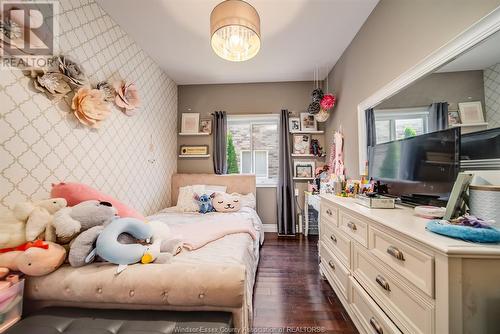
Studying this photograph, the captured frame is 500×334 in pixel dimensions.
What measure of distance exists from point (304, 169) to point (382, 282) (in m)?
2.55

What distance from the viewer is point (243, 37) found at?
5.28 ft

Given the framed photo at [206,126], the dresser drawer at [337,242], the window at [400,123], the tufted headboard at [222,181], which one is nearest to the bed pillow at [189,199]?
the tufted headboard at [222,181]

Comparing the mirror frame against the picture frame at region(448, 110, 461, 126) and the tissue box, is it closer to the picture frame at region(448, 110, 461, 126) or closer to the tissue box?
the picture frame at region(448, 110, 461, 126)

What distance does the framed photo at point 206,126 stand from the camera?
12.1 ft

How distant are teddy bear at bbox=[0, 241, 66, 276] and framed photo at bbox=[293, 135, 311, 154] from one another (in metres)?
3.18

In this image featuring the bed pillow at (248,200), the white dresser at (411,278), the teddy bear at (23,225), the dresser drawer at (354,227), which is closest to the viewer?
the white dresser at (411,278)

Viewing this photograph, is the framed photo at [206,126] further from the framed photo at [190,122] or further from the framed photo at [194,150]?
the framed photo at [194,150]

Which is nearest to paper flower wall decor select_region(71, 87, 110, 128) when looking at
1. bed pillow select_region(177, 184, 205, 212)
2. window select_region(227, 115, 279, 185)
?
bed pillow select_region(177, 184, 205, 212)

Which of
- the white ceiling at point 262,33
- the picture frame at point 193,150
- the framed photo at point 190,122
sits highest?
the white ceiling at point 262,33

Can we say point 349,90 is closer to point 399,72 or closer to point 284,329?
point 399,72

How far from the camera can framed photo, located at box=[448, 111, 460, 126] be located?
1182 millimetres

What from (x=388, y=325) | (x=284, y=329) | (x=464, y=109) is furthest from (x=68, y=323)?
(x=464, y=109)

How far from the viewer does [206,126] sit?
369 centimetres

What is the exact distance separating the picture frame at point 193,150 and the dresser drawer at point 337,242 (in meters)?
Result: 2.38
